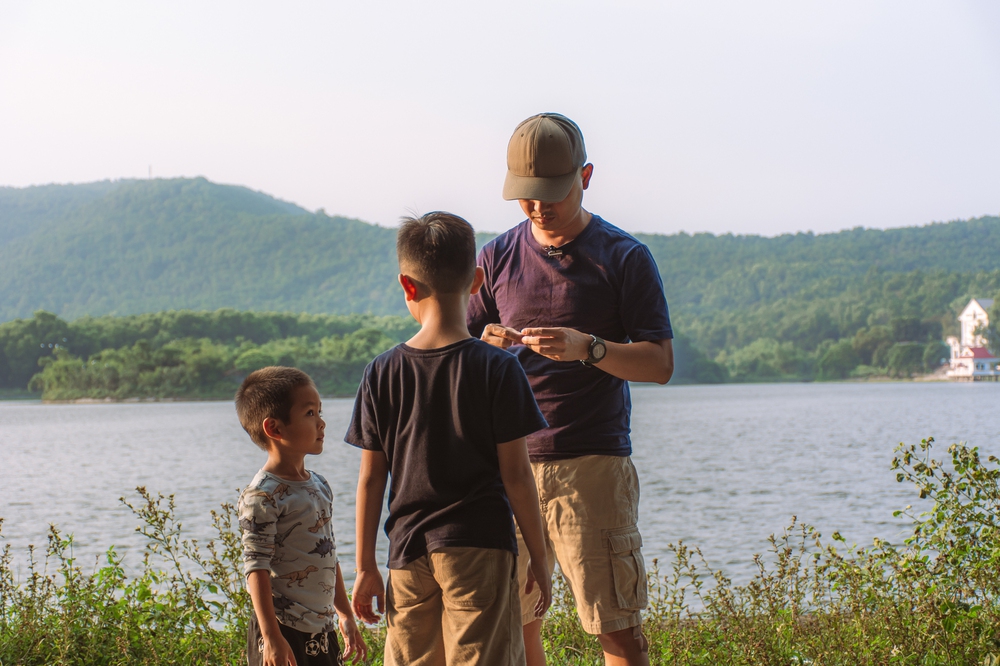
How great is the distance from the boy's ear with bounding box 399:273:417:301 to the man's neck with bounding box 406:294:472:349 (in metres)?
0.03

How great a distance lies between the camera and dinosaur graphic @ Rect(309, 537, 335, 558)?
2.62 m

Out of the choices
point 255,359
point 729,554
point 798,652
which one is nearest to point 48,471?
point 729,554

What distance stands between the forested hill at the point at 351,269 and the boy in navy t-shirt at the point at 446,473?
101 m

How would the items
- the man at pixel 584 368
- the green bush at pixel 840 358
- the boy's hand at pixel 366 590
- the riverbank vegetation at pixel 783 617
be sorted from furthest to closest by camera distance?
the green bush at pixel 840 358
the riverbank vegetation at pixel 783 617
the man at pixel 584 368
the boy's hand at pixel 366 590

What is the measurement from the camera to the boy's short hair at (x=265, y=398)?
8.79 feet

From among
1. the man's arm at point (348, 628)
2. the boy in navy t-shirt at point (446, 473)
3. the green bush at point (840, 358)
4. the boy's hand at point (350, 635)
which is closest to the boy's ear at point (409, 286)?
the boy in navy t-shirt at point (446, 473)

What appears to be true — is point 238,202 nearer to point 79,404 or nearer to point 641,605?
point 79,404

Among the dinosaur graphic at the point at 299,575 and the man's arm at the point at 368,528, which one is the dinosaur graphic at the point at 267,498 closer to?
the dinosaur graphic at the point at 299,575

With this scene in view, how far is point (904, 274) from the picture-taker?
353 feet

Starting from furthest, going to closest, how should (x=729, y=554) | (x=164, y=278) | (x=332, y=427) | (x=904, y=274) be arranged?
(x=164, y=278), (x=904, y=274), (x=332, y=427), (x=729, y=554)

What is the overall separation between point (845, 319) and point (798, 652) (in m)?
103

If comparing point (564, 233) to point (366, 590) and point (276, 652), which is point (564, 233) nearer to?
point (366, 590)

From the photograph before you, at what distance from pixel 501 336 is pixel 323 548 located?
0.83m

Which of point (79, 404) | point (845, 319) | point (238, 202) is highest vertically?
point (238, 202)
